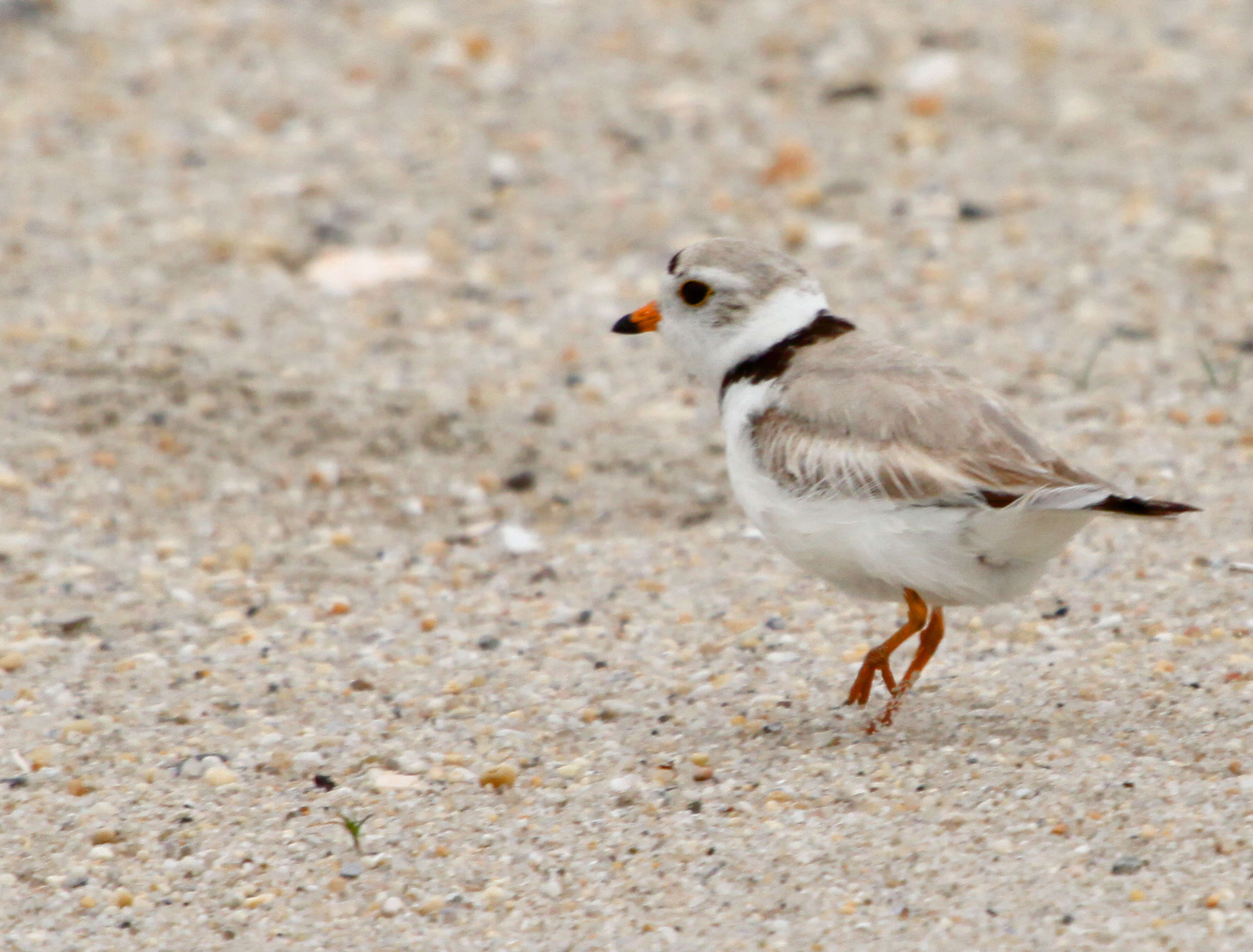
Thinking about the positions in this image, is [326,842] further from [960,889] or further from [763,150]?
[763,150]

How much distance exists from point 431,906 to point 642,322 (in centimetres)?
177

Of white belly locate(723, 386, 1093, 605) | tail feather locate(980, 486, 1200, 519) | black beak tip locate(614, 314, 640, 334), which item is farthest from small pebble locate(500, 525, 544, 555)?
tail feather locate(980, 486, 1200, 519)

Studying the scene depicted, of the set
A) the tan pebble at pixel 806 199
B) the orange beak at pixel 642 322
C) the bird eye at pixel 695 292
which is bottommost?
the tan pebble at pixel 806 199

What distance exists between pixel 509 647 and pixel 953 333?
2.48 meters

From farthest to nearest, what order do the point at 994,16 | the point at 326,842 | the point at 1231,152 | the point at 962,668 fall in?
the point at 994,16 → the point at 1231,152 → the point at 962,668 → the point at 326,842

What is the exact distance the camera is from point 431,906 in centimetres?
349

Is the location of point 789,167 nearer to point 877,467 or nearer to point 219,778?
point 877,467

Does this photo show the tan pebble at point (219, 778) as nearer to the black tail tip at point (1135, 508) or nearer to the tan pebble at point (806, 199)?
the black tail tip at point (1135, 508)

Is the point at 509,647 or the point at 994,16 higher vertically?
the point at 994,16

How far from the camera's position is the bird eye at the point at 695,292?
4.45 metres

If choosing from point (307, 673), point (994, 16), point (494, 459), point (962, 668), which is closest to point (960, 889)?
point (962, 668)

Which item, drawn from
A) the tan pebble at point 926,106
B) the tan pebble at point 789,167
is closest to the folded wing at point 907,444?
the tan pebble at point 789,167

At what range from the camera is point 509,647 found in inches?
187

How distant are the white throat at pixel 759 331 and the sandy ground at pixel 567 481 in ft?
2.60
